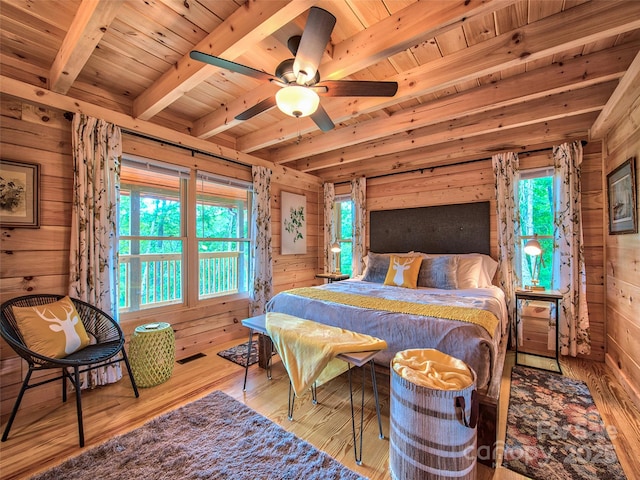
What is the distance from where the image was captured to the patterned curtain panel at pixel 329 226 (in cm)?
464

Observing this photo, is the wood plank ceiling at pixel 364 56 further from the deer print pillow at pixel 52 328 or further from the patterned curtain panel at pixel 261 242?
the deer print pillow at pixel 52 328

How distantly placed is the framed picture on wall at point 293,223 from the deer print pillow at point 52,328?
2.55 metres

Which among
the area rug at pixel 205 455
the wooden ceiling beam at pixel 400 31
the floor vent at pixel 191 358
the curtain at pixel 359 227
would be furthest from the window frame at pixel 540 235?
the floor vent at pixel 191 358

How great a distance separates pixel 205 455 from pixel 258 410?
0.48 metres

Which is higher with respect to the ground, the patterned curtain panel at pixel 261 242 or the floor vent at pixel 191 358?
the patterned curtain panel at pixel 261 242

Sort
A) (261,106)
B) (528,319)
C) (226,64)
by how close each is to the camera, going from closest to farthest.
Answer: (226,64) → (261,106) → (528,319)

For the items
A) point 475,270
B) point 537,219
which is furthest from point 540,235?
point 475,270

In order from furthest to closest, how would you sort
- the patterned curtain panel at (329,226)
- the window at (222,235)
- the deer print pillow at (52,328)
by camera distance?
the patterned curtain panel at (329,226), the window at (222,235), the deer print pillow at (52,328)

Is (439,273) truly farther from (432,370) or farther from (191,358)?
(191,358)

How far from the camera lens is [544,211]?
10.5ft

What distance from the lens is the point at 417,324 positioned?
190 centimetres

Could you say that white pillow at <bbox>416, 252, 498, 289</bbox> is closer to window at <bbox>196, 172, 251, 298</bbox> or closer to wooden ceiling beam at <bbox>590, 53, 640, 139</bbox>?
wooden ceiling beam at <bbox>590, 53, 640, 139</bbox>

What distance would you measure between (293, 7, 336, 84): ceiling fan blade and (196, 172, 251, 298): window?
6.95 ft

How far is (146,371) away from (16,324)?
930 millimetres
